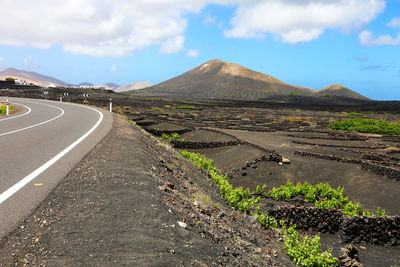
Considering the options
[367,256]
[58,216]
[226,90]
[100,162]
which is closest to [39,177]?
[100,162]

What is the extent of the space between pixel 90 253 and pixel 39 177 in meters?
3.75

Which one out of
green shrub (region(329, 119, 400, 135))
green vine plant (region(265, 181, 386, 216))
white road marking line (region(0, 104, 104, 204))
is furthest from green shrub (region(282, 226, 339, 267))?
green shrub (region(329, 119, 400, 135))

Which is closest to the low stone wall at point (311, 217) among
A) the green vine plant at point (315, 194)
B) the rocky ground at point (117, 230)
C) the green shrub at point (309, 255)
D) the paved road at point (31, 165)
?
the green vine plant at point (315, 194)

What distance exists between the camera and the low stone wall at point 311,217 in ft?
37.4

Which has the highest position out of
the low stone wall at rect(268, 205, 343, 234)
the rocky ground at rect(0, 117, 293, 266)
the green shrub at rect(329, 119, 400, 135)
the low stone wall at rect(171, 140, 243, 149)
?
the rocky ground at rect(0, 117, 293, 266)

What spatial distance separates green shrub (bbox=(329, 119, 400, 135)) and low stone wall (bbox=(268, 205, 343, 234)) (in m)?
35.3

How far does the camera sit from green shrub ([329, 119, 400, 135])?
4000 cm

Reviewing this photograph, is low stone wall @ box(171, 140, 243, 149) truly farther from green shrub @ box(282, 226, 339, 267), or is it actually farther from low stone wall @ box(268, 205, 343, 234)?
Result: green shrub @ box(282, 226, 339, 267)

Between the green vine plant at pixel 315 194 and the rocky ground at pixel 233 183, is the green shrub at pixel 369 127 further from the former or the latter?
the green vine plant at pixel 315 194

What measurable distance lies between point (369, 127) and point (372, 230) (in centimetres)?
3630

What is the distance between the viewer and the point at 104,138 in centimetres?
1223

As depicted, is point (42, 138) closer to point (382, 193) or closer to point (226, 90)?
point (382, 193)

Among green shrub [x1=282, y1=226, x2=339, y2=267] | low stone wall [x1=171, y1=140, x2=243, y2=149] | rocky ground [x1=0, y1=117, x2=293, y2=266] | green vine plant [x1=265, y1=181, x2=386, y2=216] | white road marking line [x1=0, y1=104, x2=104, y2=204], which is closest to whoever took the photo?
rocky ground [x1=0, y1=117, x2=293, y2=266]

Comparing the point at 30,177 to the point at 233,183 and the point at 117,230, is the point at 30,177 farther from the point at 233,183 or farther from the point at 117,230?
the point at 233,183
